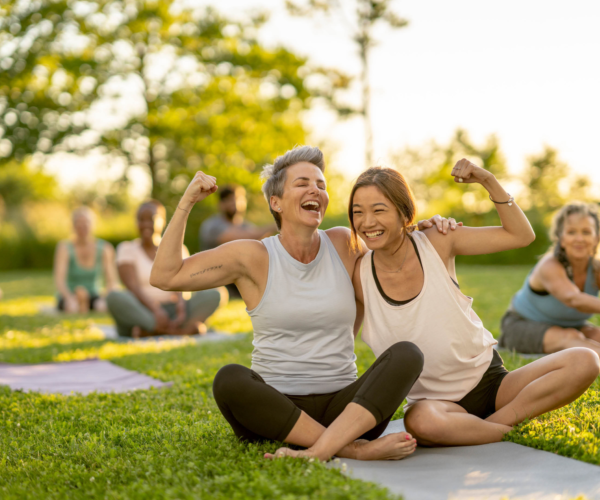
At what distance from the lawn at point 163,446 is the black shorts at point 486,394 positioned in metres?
0.21

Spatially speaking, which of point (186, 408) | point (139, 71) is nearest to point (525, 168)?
point (139, 71)

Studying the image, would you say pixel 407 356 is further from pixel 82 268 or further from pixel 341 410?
pixel 82 268

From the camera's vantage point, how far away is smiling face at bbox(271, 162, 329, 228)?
3297mm

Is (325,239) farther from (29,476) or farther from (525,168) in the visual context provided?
(525,168)

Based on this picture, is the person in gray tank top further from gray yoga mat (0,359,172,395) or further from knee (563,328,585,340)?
knee (563,328,585,340)

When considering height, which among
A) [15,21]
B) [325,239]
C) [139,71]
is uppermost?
[15,21]

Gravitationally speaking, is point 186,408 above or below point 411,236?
below

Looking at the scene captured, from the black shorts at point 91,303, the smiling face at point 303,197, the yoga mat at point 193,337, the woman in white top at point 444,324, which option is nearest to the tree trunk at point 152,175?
the black shorts at point 91,303

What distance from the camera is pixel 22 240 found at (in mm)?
25297

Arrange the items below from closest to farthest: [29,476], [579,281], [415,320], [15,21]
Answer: [29,476]
[415,320]
[579,281]
[15,21]

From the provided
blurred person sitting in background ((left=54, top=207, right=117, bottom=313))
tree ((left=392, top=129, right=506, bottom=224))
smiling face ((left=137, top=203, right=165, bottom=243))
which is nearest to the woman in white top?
smiling face ((left=137, top=203, right=165, bottom=243))

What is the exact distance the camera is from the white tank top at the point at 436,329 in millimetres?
3102

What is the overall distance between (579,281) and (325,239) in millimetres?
3043

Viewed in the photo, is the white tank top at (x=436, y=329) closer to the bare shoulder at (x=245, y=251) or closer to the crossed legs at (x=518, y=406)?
the crossed legs at (x=518, y=406)
